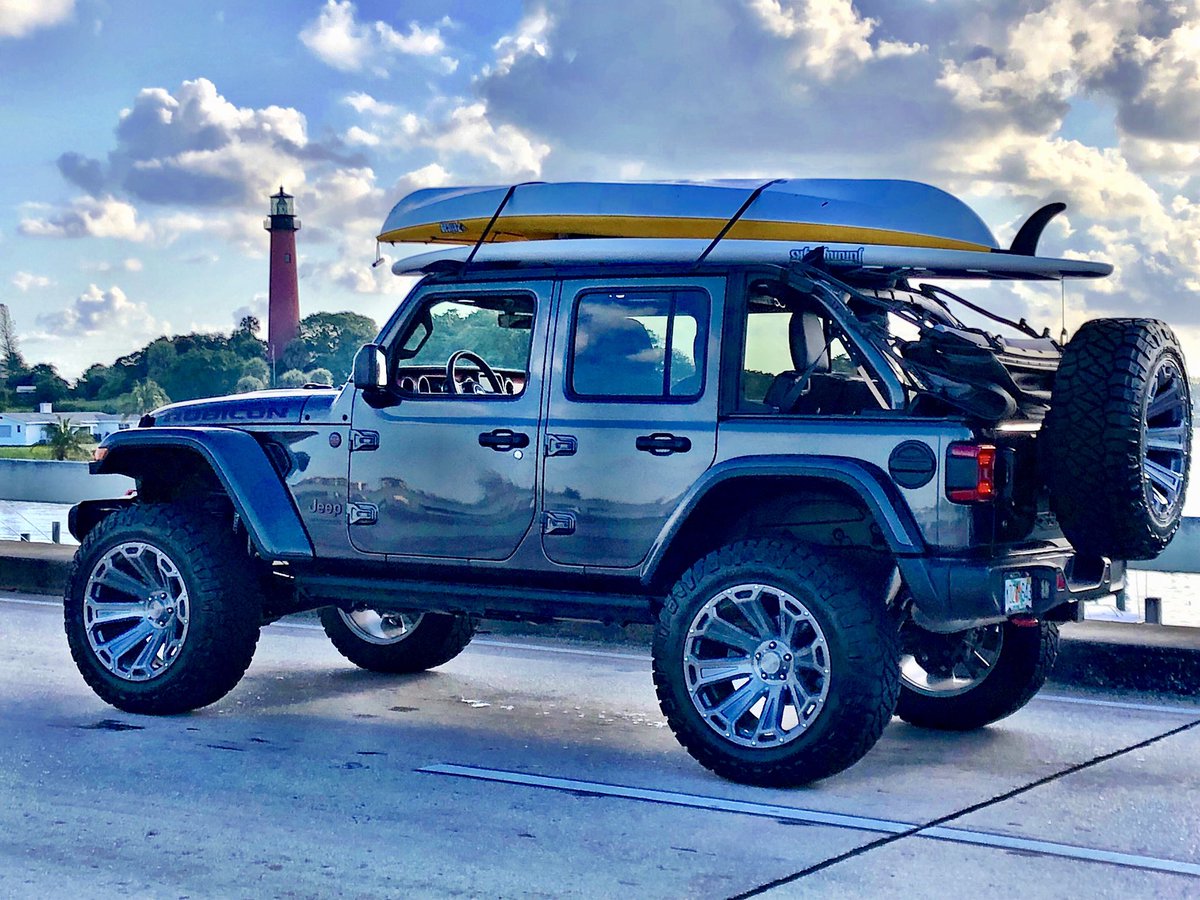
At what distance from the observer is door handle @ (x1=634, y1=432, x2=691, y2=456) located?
6941 millimetres

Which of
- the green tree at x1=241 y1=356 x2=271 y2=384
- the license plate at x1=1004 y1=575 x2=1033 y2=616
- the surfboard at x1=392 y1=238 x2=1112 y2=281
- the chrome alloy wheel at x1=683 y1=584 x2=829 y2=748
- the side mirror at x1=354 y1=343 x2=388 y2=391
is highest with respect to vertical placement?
the green tree at x1=241 y1=356 x2=271 y2=384

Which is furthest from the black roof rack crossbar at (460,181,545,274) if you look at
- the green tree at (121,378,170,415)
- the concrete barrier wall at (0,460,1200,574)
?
the green tree at (121,378,170,415)

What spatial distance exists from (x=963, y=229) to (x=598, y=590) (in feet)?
7.09

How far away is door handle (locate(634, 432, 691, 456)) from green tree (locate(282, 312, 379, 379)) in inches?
3408

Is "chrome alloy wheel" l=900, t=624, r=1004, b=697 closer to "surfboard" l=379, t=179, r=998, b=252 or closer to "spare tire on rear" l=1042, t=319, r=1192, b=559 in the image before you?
"spare tire on rear" l=1042, t=319, r=1192, b=559

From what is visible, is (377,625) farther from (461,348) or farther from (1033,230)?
(1033,230)

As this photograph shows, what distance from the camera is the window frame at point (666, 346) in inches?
276

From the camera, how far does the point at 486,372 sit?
8023 mm

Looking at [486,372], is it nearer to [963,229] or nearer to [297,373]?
[963,229]

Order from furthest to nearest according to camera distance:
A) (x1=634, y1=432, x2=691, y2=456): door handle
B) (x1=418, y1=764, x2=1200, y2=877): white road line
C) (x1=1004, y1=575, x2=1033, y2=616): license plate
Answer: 1. (x1=634, y1=432, x2=691, y2=456): door handle
2. (x1=1004, y1=575, x2=1033, y2=616): license plate
3. (x1=418, y1=764, x2=1200, y2=877): white road line

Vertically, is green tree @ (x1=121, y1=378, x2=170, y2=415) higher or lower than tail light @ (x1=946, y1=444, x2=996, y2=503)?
higher

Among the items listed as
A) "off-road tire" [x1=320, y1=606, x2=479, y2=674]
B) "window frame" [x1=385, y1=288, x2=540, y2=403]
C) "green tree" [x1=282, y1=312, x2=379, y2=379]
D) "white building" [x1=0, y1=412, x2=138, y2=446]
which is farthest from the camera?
"white building" [x1=0, y1=412, x2=138, y2=446]

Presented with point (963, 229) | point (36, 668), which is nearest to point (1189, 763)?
point (963, 229)

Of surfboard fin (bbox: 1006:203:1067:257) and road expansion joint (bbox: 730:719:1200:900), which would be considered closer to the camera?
road expansion joint (bbox: 730:719:1200:900)
